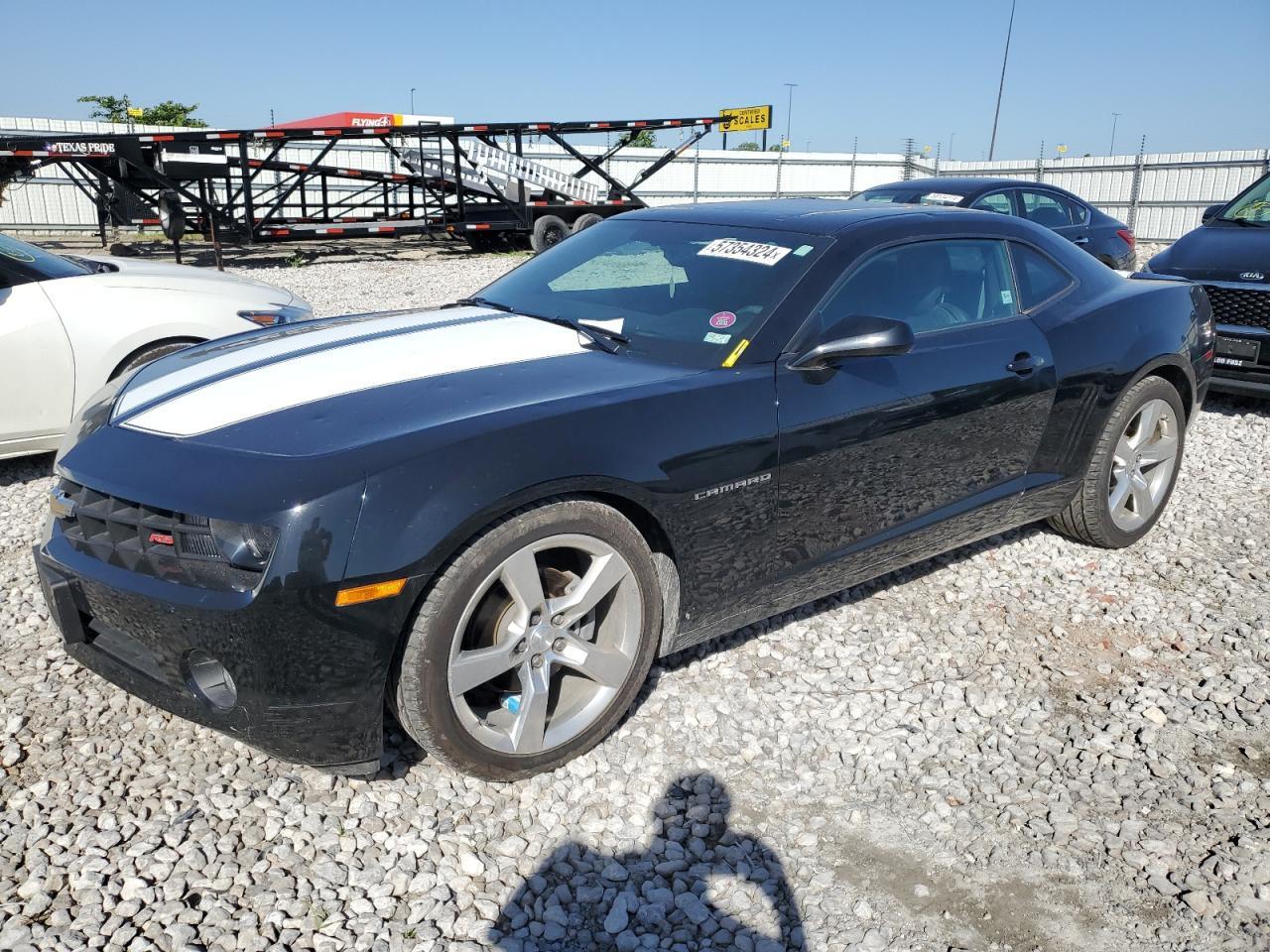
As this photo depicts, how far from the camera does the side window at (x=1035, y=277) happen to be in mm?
4031

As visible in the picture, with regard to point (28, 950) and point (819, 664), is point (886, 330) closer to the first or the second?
point (819, 664)

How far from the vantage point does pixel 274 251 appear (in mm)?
19406

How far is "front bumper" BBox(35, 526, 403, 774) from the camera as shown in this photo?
232cm

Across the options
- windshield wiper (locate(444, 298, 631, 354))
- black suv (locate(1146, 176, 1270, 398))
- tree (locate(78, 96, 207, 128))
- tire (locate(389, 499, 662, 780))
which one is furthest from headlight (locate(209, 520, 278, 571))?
tree (locate(78, 96, 207, 128))

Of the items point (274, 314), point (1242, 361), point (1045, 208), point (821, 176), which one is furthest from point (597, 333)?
point (821, 176)

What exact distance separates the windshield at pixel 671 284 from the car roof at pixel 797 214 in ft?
0.21

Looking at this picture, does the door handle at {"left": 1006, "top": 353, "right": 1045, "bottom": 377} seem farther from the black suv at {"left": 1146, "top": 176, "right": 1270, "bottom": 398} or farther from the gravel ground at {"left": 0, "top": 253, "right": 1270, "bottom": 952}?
the black suv at {"left": 1146, "top": 176, "right": 1270, "bottom": 398}

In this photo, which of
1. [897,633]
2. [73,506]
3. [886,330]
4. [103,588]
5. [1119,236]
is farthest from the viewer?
[1119,236]

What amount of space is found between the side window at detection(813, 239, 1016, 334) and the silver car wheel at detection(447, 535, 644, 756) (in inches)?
45.1

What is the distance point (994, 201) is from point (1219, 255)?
320 centimetres

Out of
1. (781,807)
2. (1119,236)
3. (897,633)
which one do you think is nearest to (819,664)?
(897,633)

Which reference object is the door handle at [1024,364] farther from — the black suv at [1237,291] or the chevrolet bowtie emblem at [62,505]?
the black suv at [1237,291]

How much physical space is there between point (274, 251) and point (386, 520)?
18.7 m

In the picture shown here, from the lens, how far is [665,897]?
2424mm
